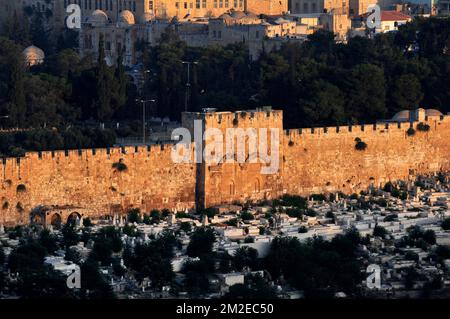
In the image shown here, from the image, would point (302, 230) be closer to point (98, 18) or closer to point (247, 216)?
point (247, 216)

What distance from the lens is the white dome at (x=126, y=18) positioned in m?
80.4

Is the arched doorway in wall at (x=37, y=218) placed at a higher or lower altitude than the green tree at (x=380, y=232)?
higher

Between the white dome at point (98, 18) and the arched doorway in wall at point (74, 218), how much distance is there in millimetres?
33280

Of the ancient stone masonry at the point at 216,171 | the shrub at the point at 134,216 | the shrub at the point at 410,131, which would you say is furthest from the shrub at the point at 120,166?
the shrub at the point at 410,131

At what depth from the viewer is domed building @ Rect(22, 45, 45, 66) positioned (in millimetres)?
71875

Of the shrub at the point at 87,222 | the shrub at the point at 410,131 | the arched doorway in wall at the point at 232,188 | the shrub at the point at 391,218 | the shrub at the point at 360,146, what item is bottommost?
the shrub at the point at 391,218

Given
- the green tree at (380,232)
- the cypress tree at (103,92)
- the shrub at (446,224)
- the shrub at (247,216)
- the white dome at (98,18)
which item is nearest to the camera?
the green tree at (380,232)

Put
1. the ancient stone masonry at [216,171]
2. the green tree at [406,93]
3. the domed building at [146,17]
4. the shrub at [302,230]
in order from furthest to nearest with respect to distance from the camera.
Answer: the domed building at [146,17] < the green tree at [406,93] < the ancient stone masonry at [216,171] < the shrub at [302,230]

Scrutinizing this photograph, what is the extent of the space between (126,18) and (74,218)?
35228 millimetres

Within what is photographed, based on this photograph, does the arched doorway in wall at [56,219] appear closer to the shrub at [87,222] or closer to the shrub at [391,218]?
the shrub at [87,222]

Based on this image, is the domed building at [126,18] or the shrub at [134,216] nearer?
the shrub at [134,216]

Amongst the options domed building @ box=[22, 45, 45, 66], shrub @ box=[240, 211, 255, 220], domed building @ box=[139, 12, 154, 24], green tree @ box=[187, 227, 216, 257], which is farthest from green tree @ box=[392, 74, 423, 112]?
domed building @ box=[139, 12, 154, 24]

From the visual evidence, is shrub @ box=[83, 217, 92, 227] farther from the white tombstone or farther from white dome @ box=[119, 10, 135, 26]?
white dome @ box=[119, 10, 135, 26]

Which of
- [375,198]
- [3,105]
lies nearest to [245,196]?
[375,198]
